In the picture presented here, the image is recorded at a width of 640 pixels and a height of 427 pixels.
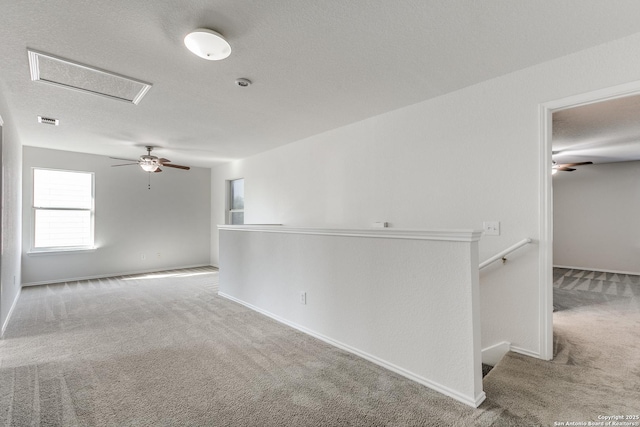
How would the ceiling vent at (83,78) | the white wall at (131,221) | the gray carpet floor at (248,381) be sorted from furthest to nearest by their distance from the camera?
the white wall at (131,221) → the ceiling vent at (83,78) → the gray carpet floor at (248,381)

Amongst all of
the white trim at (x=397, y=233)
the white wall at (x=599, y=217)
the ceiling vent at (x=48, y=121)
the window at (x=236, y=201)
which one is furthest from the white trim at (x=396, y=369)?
the white wall at (x=599, y=217)

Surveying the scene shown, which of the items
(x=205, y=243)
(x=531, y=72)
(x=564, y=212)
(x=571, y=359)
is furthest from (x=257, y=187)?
(x=564, y=212)

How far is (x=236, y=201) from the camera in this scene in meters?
7.15

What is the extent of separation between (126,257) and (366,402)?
20.7 feet

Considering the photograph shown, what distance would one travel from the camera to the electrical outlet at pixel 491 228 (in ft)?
8.92

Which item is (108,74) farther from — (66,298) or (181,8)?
(66,298)

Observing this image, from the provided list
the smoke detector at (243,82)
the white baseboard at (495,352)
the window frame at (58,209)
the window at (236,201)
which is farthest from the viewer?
the window at (236,201)

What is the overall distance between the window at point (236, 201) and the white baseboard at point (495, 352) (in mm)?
5390

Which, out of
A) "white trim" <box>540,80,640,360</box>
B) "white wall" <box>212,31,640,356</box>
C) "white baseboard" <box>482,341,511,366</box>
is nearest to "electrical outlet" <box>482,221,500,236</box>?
"white wall" <box>212,31,640,356</box>

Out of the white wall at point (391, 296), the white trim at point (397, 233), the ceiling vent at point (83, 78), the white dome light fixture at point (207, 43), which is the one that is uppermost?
the ceiling vent at point (83, 78)

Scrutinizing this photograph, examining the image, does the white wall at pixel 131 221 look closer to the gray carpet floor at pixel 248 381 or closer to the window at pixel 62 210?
the window at pixel 62 210

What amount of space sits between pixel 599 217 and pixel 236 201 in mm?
8069

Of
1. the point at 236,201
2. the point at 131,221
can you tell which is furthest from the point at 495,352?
the point at 131,221

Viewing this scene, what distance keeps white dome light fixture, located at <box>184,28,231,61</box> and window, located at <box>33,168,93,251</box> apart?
538 cm
